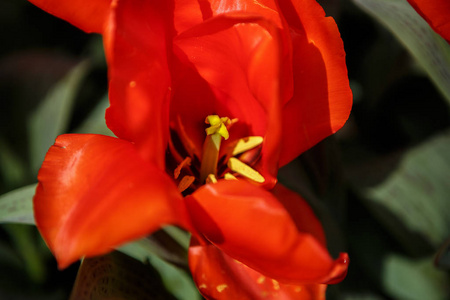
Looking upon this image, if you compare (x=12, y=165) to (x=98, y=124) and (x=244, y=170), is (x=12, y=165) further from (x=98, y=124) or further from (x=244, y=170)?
(x=244, y=170)

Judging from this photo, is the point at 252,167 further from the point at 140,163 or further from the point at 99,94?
the point at 99,94

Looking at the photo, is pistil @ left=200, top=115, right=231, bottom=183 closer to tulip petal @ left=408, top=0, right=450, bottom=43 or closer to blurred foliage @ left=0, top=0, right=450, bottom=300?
blurred foliage @ left=0, top=0, right=450, bottom=300

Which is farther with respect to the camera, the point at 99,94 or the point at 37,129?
the point at 99,94

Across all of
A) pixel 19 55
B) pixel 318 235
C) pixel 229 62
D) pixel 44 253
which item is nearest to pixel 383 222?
pixel 318 235

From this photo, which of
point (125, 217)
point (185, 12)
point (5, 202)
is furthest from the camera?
point (5, 202)

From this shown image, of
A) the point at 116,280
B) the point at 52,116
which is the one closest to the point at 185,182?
the point at 116,280

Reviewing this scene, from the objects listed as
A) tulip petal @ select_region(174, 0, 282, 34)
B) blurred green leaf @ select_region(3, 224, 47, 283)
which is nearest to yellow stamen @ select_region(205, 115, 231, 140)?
tulip petal @ select_region(174, 0, 282, 34)

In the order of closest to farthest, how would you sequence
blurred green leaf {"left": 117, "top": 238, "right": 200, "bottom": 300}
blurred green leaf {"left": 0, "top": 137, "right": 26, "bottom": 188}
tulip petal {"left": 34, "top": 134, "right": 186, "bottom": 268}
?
tulip petal {"left": 34, "top": 134, "right": 186, "bottom": 268}
blurred green leaf {"left": 117, "top": 238, "right": 200, "bottom": 300}
blurred green leaf {"left": 0, "top": 137, "right": 26, "bottom": 188}
